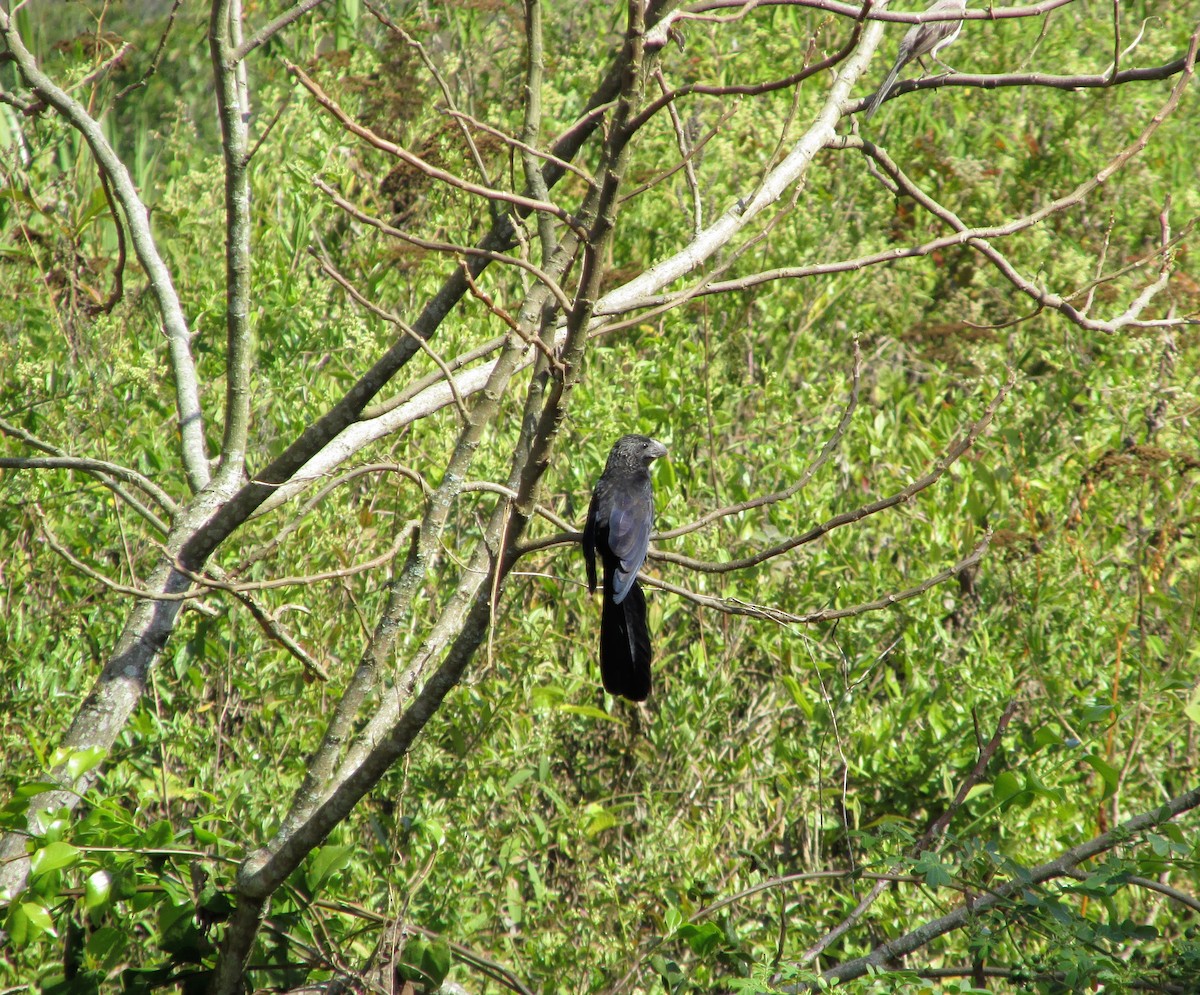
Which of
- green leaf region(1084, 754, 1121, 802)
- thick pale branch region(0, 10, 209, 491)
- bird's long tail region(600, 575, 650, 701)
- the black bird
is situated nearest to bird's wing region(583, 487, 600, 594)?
the black bird

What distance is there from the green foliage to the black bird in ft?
0.66

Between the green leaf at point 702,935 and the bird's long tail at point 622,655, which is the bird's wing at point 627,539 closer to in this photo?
the bird's long tail at point 622,655

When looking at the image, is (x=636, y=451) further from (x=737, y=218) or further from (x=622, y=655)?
(x=737, y=218)

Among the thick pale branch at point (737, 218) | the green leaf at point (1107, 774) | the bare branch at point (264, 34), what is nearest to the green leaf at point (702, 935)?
the green leaf at point (1107, 774)

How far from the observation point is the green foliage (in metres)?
3.32

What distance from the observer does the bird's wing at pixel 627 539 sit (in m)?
3.24

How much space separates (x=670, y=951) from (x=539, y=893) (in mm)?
563

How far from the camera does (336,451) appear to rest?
3283mm

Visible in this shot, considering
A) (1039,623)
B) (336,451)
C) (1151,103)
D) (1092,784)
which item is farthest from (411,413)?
(1151,103)

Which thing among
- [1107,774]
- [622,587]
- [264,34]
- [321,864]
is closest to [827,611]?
[622,587]

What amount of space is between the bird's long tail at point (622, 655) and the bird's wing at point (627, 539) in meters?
0.05

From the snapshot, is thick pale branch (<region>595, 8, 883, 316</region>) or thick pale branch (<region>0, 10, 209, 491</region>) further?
thick pale branch (<region>0, 10, 209, 491</region>)

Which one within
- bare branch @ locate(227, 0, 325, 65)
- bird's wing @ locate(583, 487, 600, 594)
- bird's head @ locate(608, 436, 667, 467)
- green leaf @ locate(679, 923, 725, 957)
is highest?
bare branch @ locate(227, 0, 325, 65)

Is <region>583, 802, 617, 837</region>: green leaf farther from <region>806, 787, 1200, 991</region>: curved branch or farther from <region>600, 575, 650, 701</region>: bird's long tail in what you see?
<region>806, 787, 1200, 991</region>: curved branch
